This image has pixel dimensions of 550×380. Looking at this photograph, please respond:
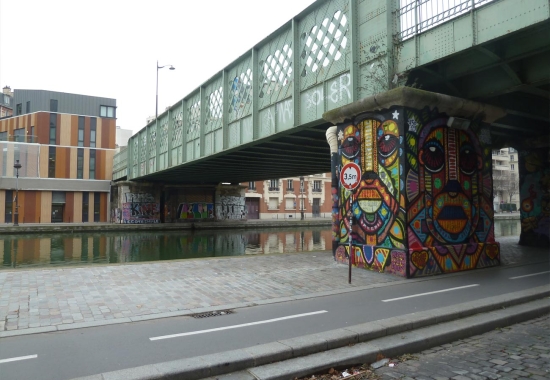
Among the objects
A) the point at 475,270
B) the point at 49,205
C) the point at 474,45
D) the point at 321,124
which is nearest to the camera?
the point at 474,45

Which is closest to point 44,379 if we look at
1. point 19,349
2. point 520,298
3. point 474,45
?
point 19,349

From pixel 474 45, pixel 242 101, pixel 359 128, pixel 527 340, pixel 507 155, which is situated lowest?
pixel 527 340

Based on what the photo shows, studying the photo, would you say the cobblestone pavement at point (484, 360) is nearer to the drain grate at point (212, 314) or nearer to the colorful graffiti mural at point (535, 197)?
the drain grate at point (212, 314)

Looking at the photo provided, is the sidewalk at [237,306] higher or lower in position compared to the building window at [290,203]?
lower

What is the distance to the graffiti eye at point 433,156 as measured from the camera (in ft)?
34.8

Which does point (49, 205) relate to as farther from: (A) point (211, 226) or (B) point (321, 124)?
(B) point (321, 124)

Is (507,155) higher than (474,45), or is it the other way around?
(507,155)

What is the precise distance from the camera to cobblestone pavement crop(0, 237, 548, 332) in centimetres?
684

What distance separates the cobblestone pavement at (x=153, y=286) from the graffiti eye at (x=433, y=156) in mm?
3051

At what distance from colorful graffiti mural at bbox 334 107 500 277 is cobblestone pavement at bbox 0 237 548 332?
85 cm

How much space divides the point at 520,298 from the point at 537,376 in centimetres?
349

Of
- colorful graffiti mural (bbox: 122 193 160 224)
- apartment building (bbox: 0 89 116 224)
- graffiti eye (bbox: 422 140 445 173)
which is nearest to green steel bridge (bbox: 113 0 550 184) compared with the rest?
graffiti eye (bbox: 422 140 445 173)

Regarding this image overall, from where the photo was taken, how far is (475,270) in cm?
1109

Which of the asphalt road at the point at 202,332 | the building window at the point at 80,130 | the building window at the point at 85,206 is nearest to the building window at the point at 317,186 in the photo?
the building window at the point at 85,206
